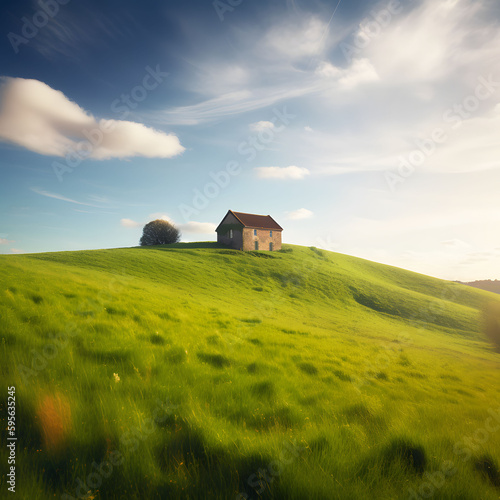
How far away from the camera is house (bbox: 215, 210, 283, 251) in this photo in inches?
2640

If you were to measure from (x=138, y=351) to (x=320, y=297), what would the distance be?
39.8 m

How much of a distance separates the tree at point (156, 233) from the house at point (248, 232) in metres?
21.0

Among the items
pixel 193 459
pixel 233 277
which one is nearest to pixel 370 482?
pixel 193 459

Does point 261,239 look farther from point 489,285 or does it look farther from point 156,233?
point 489,285

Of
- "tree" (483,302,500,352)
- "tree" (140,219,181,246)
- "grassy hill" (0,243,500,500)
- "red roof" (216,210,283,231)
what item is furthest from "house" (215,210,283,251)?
"grassy hill" (0,243,500,500)

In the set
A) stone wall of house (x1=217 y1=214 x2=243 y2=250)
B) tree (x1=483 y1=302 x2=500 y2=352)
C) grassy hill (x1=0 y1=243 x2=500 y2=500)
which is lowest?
tree (x1=483 y1=302 x2=500 y2=352)

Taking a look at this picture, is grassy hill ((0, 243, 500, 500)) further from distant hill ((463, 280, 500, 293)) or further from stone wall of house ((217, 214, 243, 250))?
distant hill ((463, 280, 500, 293))

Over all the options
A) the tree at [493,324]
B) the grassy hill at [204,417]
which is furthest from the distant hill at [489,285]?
the grassy hill at [204,417]

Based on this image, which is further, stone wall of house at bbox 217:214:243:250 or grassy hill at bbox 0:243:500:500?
Result: stone wall of house at bbox 217:214:243:250

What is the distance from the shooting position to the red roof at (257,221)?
69250 mm

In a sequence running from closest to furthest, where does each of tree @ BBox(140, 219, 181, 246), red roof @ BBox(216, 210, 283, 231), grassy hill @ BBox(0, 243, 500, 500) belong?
1. grassy hill @ BBox(0, 243, 500, 500)
2. red roof @ BBox(216, 210, 283, 231)
3. tree @ BBox(140, 219, 181, 246)

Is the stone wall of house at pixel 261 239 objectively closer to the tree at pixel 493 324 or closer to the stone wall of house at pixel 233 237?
the stone wall of house at pixel 233 237

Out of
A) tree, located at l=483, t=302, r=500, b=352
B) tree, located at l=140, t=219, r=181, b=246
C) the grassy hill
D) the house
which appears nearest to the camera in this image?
the grassy hill

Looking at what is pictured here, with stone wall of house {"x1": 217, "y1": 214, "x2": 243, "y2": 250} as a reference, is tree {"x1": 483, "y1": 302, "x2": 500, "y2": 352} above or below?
below
